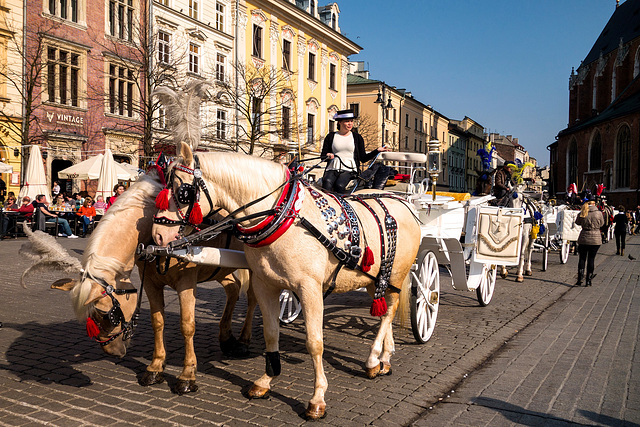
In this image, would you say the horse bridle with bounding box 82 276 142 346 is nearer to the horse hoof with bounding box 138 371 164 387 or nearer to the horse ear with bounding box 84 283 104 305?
the horse ear with bounding box 84 283 104 305

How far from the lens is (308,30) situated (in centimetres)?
3584

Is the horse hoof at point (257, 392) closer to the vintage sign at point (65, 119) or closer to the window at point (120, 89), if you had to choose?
the vintage sign at point (65, 119)

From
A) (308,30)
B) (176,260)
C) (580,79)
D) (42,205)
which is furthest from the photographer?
(580,79)

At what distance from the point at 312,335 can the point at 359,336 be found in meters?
2.37

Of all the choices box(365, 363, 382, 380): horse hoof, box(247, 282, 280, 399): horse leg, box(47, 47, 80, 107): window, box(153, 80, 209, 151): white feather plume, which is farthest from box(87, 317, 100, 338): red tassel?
box(47, 47, 80, 107): window

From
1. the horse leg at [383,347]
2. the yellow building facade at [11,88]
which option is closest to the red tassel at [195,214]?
the horse leg at [383,347]

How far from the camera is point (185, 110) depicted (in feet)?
12.8

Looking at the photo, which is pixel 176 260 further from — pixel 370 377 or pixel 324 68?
pixel 324 68

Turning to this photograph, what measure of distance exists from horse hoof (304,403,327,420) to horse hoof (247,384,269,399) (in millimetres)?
469

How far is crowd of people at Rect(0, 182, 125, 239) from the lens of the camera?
51.6 feet

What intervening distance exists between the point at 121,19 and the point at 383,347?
23.8 metres

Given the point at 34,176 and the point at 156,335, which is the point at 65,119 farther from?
the point at 156,335

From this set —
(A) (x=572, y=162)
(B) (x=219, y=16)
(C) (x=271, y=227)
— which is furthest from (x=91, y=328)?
(A) (x=572, y=162)

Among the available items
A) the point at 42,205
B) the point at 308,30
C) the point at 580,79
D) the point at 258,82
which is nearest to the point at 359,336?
the point at 42,205
